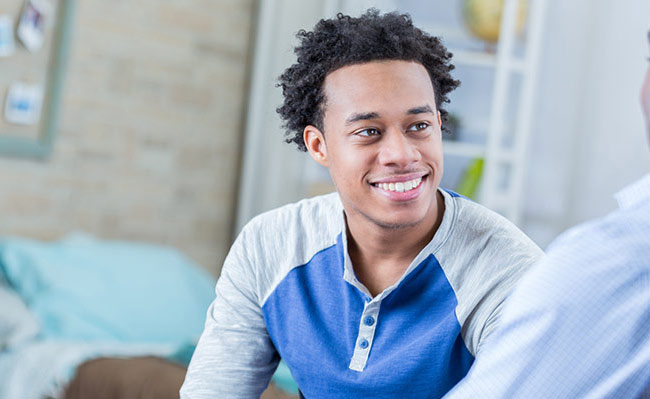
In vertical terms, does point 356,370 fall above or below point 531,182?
below

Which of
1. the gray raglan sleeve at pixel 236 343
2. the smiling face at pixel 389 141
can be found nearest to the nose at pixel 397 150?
the smiling face at pixel 389 141

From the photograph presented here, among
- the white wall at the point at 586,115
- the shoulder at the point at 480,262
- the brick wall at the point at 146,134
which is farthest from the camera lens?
the brick wall at the point at 146,134

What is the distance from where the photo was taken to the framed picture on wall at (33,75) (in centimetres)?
309

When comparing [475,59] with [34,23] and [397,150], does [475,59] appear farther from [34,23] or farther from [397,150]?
[397,150]

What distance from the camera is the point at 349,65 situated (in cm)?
134

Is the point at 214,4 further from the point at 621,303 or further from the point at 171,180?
the point at 621,303

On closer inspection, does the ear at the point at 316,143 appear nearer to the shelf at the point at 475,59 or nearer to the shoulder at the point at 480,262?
the shoulder at the point at 480,262

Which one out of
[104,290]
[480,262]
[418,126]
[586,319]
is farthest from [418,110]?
[104,290]

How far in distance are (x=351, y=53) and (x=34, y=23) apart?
217cm

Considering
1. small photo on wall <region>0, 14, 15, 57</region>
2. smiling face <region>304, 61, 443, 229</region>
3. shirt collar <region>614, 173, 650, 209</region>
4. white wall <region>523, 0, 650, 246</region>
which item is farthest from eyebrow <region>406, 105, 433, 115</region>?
small photo on wall <region>0, 14, 15, 57</region>

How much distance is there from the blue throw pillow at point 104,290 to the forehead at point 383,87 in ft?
5.23

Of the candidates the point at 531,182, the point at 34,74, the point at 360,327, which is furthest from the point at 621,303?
the point at 34,74

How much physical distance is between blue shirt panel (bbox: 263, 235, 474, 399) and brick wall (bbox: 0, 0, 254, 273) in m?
2.05

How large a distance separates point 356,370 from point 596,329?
49cm
